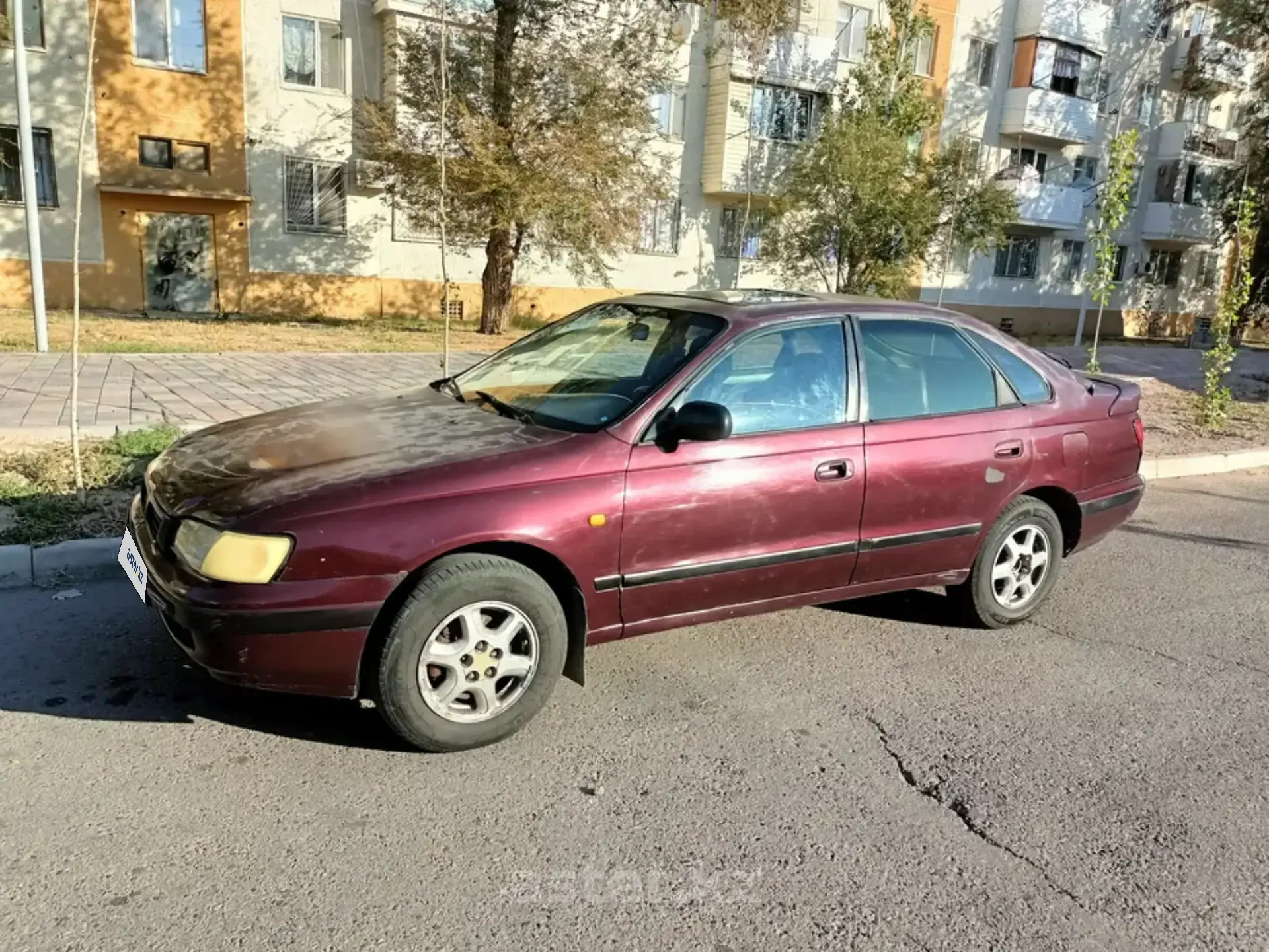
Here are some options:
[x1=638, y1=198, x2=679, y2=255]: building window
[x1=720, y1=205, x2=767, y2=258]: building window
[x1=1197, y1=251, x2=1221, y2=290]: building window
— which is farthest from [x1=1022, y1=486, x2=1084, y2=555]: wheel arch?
[x1=1197, y1=251, x2=1221, y2=290]: building window

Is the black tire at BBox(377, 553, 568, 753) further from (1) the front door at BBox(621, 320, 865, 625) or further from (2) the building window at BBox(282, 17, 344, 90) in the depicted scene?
(2) the building window at BBox(282, 17, 344, 90)

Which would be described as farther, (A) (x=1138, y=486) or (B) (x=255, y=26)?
(B) (x=255, y=26)

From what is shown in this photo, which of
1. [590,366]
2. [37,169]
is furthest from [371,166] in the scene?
[590,366]

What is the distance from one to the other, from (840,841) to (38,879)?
2.28 metres

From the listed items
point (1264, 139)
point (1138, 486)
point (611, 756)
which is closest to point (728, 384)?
point (611, 756)

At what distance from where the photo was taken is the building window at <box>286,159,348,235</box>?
21.7 meters

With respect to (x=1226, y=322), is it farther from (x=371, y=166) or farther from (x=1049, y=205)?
(x=1049, y=205)

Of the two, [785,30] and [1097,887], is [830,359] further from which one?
[785,30]

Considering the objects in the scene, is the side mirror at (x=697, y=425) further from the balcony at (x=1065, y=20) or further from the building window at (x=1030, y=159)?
the balcony at (x=1065, y=20)

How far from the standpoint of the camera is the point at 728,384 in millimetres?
3891

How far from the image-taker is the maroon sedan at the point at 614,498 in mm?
3115

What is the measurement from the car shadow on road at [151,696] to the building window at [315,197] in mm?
19733

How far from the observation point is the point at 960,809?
3.13 m

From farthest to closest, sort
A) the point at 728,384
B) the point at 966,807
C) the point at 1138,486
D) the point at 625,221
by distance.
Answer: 1. the point at 625,221
2. the point at 1138,486
3. the point at 728,384
4. the point at 966,807
